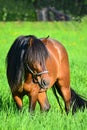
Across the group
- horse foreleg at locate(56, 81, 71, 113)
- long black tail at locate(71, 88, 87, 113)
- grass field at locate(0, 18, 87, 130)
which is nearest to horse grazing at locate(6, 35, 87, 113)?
grass field at locate(0, 18, 87, 130)

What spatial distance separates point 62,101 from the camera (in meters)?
9.26

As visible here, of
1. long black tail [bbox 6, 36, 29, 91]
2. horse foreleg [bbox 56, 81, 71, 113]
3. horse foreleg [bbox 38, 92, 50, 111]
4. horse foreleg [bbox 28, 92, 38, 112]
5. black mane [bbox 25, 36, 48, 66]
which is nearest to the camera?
black mane [bbox 25, 36, 48, 66]

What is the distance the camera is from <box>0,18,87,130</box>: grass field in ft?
20.4

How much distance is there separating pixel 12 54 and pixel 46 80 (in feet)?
2.17

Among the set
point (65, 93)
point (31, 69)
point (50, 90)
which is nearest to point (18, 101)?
point (31, 69)

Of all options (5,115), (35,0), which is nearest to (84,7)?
(35,0)

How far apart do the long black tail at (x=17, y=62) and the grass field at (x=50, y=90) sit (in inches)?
17.2

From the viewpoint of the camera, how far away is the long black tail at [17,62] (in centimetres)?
706

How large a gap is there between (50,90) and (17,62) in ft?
10.7

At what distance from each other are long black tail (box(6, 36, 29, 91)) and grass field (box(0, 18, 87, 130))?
0.44m

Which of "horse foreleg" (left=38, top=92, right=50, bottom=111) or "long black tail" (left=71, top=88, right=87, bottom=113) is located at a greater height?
"horse foreleg" (left=38, top=92, right=50, bottom=111)

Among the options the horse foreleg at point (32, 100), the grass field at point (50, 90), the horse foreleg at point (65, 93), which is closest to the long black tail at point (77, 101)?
the horse foreleg at point (65, 93)

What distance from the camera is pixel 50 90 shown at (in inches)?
404

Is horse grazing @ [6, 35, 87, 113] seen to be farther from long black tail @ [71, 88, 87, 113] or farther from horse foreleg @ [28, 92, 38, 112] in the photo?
long black tail @ [71, 88, 87, 113]
